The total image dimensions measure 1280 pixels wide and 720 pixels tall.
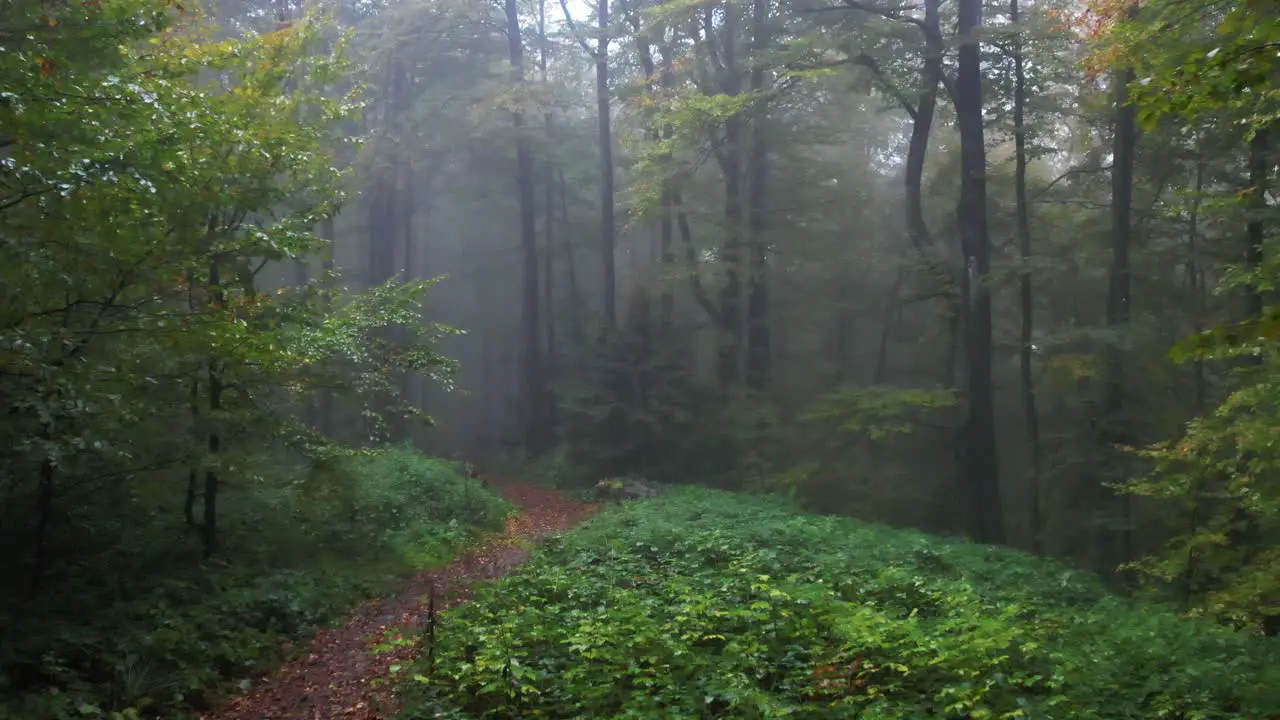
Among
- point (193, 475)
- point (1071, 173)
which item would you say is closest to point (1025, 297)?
point (1071, 173)

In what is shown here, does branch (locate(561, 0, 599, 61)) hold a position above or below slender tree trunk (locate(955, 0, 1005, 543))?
above

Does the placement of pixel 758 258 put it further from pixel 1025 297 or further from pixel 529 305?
pixel 529 305

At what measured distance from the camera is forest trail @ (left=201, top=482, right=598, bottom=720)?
6.72 m

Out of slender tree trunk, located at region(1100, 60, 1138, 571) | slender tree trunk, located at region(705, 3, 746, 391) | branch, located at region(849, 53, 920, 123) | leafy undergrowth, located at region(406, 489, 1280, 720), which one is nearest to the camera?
leafy undergrowth, located at region(406, 489, 1280, 720)

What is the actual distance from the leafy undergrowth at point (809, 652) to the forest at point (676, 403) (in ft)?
0.15

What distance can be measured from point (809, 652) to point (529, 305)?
75.4 feet

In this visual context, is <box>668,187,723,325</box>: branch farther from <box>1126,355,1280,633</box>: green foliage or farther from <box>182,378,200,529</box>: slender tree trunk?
<box>182,378,200,529</box>: slender tree trunk

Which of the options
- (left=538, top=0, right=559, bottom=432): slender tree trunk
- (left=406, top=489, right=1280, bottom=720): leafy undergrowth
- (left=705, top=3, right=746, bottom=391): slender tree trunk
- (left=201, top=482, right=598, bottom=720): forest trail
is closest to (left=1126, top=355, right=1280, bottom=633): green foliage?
(left=406, top=489, right=1280, bottom=720): leafy undergrowth

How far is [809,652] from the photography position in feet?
20.4

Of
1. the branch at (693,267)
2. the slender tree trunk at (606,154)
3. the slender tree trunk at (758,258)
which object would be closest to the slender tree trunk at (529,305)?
the slender tree trunk at (606,154)

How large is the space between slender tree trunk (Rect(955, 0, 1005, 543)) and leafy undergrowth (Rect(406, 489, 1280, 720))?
21.5ft

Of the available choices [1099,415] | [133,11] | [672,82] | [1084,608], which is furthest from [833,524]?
[672,82]

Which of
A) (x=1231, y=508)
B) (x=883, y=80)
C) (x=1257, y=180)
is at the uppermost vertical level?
(x=883, y=80)

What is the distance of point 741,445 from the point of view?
2192 cm
